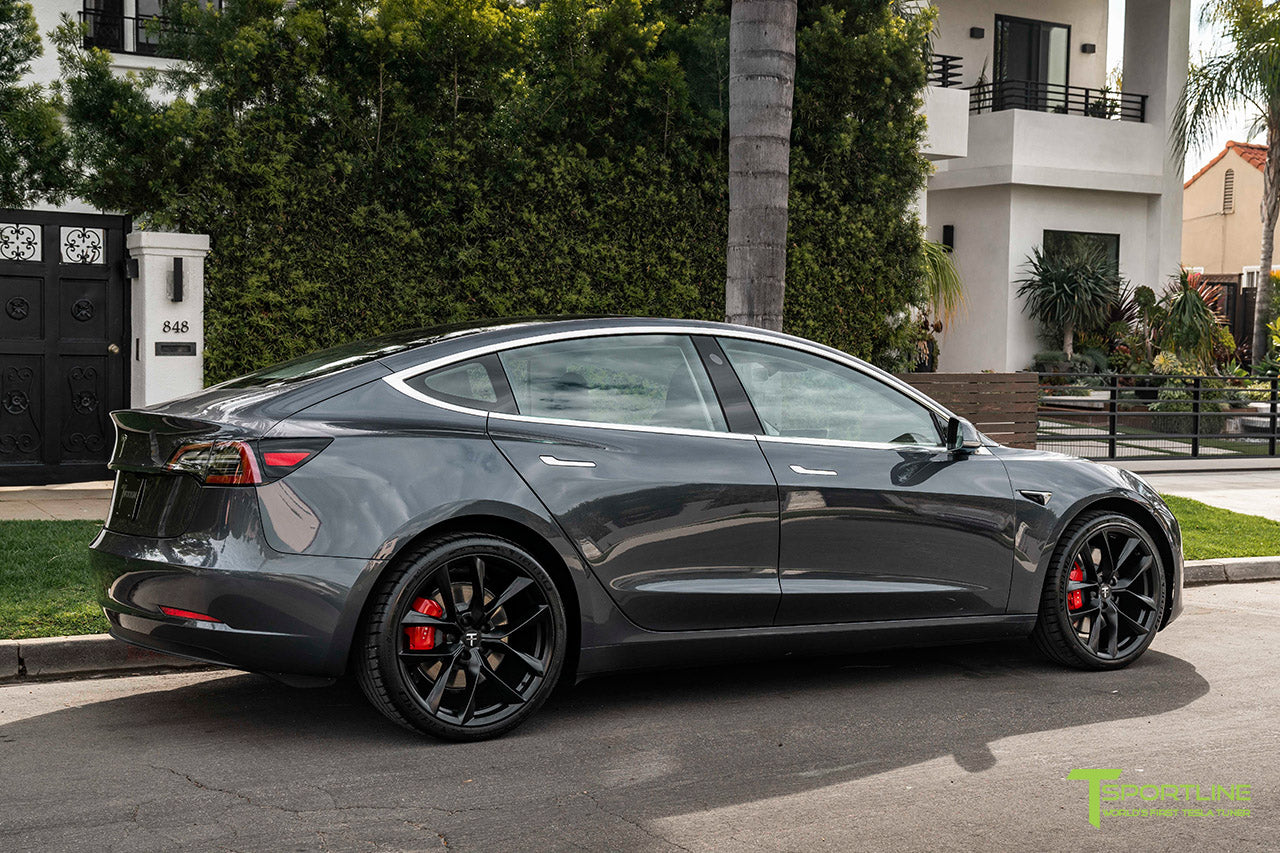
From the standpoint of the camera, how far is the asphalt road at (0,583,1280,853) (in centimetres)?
406

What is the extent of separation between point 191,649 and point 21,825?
33.0 inches

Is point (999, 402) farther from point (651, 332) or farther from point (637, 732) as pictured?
point (637, 732)

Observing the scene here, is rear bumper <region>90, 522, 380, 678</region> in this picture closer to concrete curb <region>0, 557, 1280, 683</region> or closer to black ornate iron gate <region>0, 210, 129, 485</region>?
concrete curb <region>0, 557, 1280, 683</region>

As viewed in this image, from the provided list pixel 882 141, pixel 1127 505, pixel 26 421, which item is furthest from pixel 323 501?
pixel 882 141

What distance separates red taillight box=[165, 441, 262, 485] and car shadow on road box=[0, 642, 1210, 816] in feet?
3.24

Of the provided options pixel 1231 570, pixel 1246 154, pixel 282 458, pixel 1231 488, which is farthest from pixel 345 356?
pixel 1246 154

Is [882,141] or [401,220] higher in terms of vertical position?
[882,141]

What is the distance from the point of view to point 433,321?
37.7ft

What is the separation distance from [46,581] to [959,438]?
4749mm

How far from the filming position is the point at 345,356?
5.29 metres

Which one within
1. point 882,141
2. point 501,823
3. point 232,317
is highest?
point 882,141

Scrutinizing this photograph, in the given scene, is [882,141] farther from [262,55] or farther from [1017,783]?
[1017,783]

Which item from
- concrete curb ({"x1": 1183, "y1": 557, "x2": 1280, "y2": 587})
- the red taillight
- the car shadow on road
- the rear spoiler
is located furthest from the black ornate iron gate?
concrete curb ({"x1": 1183, "y1": 557, "x2": 1280, "y2": 587})

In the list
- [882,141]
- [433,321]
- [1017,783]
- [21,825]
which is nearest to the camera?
[21,825]
